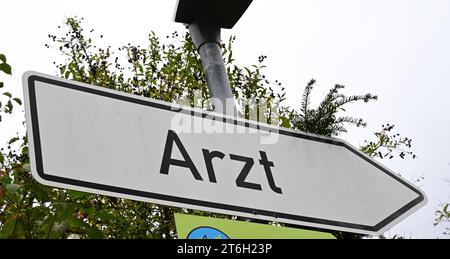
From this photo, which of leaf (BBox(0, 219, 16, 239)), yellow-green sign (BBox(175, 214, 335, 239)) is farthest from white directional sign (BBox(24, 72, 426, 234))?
leaf (BBox(0, 219, 16, 239))

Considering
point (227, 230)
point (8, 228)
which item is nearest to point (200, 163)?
point (227, 230)

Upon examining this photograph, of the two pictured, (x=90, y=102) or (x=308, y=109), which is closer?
(x=90, y=102)

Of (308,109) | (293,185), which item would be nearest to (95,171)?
(293,185)

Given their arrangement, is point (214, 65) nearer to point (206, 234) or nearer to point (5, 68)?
point (206, 234)

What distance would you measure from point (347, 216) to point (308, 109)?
0.47m

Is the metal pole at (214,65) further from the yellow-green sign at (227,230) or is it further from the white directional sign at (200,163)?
the yellow-green sign at (227,230)

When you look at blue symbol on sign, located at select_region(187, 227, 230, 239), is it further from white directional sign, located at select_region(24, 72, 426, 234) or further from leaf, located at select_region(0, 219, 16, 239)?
leaf, located at select_region(0, 219, 16, 239)

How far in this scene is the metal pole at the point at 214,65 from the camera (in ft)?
5.24

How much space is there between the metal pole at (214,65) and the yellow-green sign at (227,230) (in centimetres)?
39
